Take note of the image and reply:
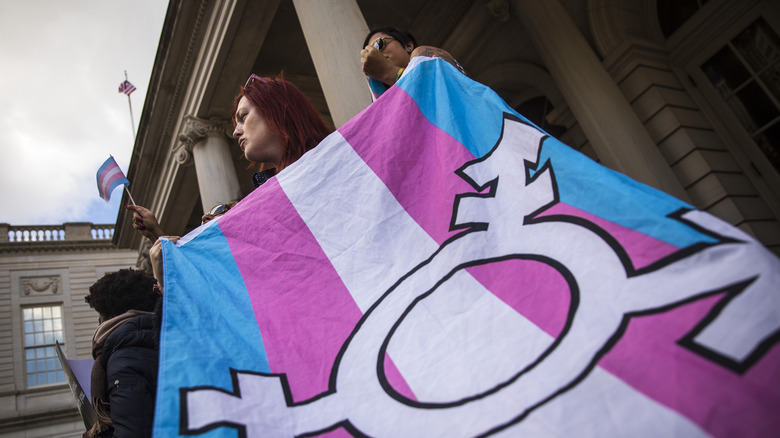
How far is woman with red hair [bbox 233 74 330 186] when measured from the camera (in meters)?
1.98

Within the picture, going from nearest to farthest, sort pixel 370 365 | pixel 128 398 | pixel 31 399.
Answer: pixel 370 365 < pixel 128 398 < pixel 31 399

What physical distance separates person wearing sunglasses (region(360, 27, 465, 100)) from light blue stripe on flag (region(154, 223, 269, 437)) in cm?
95

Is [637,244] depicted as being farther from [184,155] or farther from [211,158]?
[184,155]

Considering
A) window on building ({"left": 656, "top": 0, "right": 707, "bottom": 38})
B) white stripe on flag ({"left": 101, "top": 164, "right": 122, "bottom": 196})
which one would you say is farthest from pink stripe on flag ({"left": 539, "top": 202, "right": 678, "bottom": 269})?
window on building ({"left": 656, "top": 0, "right": 707, "bottom": 38})

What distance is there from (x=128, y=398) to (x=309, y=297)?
1352 millimetres

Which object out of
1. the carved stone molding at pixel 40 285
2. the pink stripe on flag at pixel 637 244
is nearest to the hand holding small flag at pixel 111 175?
the pink stripe on flag at pixel 637 244

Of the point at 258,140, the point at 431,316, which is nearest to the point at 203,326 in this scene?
the point at 431,316

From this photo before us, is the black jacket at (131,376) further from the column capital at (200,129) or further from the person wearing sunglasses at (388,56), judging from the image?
the column capital at (200,129)

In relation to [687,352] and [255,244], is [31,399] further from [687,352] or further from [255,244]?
[687,352]

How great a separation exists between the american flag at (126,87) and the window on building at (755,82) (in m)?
12.8

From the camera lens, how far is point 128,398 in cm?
206

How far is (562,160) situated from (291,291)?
883mm

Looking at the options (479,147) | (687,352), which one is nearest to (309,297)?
(479,147)

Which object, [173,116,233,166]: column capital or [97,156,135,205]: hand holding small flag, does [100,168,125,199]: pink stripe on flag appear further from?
[173,116,233,166]: column capital
